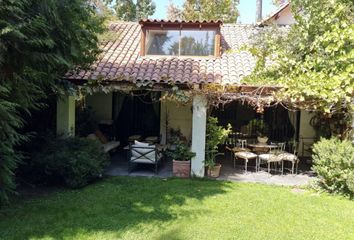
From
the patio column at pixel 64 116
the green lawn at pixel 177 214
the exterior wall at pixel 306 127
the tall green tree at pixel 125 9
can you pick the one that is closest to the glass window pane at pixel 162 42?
the patio column at pixel 64 116

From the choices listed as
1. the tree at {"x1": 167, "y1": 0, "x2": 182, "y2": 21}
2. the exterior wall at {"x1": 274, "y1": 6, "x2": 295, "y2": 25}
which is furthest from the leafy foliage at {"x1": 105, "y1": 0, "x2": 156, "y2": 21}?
the exterior wall at {"x1": 274, "y1": 6, "x2": 295, "y2": 25}

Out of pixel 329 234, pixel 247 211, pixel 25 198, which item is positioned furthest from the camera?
pixel 25 198

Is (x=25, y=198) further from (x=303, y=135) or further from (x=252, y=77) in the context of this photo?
(x=303, y=135)

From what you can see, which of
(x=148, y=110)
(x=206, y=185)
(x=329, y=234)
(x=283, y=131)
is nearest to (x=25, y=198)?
(x=206, y=185)

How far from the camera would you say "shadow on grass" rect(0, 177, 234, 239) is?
22.7 feet

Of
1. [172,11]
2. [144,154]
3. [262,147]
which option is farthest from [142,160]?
[172,11]

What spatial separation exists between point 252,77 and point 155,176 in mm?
4566

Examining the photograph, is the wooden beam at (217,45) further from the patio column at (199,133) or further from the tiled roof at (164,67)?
the patio column at (199,133)

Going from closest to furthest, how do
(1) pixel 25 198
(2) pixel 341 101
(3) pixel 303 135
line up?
(1) pixel 25 198 → (2) pixel 341 101 → (3) pixel 303 135

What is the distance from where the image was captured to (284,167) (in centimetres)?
1303

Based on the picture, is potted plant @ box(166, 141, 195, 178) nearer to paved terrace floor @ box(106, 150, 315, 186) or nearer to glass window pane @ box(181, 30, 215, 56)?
paved terrace floor @ box(106, 150, 315, 186)

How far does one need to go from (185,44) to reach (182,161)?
197 inches

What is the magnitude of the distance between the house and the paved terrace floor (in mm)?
1266

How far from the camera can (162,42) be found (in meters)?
13.7
